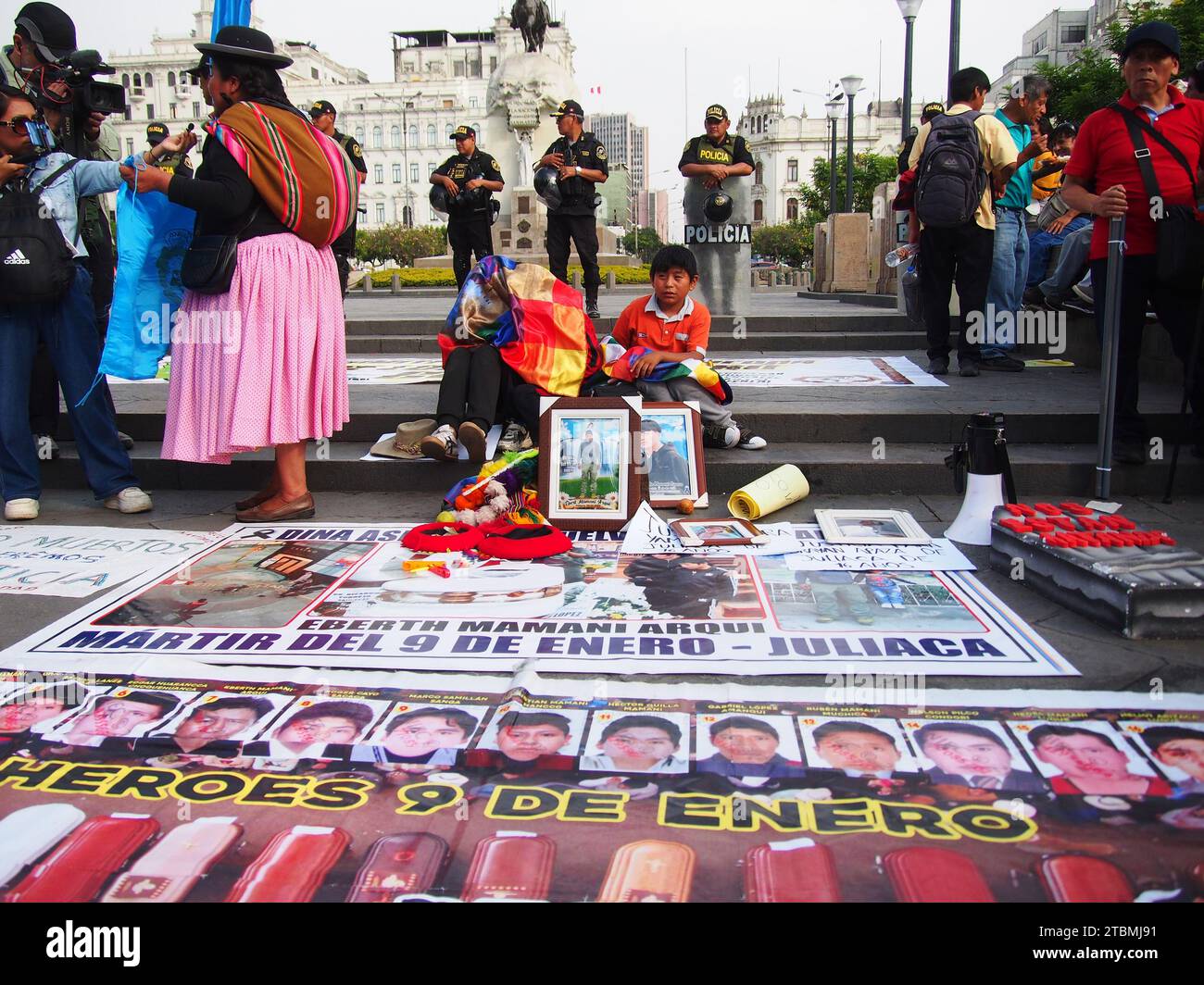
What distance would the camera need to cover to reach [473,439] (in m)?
4.68

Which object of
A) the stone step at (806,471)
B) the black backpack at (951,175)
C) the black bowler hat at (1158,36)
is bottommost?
the stone step at (806,471)

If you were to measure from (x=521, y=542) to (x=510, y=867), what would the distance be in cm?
206

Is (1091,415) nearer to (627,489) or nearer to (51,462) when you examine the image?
(627,489)

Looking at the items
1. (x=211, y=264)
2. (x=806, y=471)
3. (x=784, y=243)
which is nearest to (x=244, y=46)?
(x=211, y=264)

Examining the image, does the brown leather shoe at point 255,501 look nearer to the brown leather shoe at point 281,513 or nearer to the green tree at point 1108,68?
the brown leather shoe at point 281,513

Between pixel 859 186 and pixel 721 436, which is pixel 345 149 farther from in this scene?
pixel 859 186

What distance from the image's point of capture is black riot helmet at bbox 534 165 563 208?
9039 millimetres

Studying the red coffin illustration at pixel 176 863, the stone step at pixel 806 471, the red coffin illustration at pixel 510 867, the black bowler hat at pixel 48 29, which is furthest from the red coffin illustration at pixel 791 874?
the black bowler hat at pixel 48 29

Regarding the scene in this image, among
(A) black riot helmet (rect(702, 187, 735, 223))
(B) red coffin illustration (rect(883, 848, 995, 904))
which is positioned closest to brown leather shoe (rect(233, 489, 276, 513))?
(B) red coffin illustration (rect(883, 848, 995, 904))

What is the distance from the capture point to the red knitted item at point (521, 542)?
3.83 metres

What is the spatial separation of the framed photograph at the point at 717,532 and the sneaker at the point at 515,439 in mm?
933

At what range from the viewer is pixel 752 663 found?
9.25 ft

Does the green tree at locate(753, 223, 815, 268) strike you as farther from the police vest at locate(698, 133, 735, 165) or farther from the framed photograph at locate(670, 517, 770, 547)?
the framed photograph at locate(670, 517, 770, 547)
